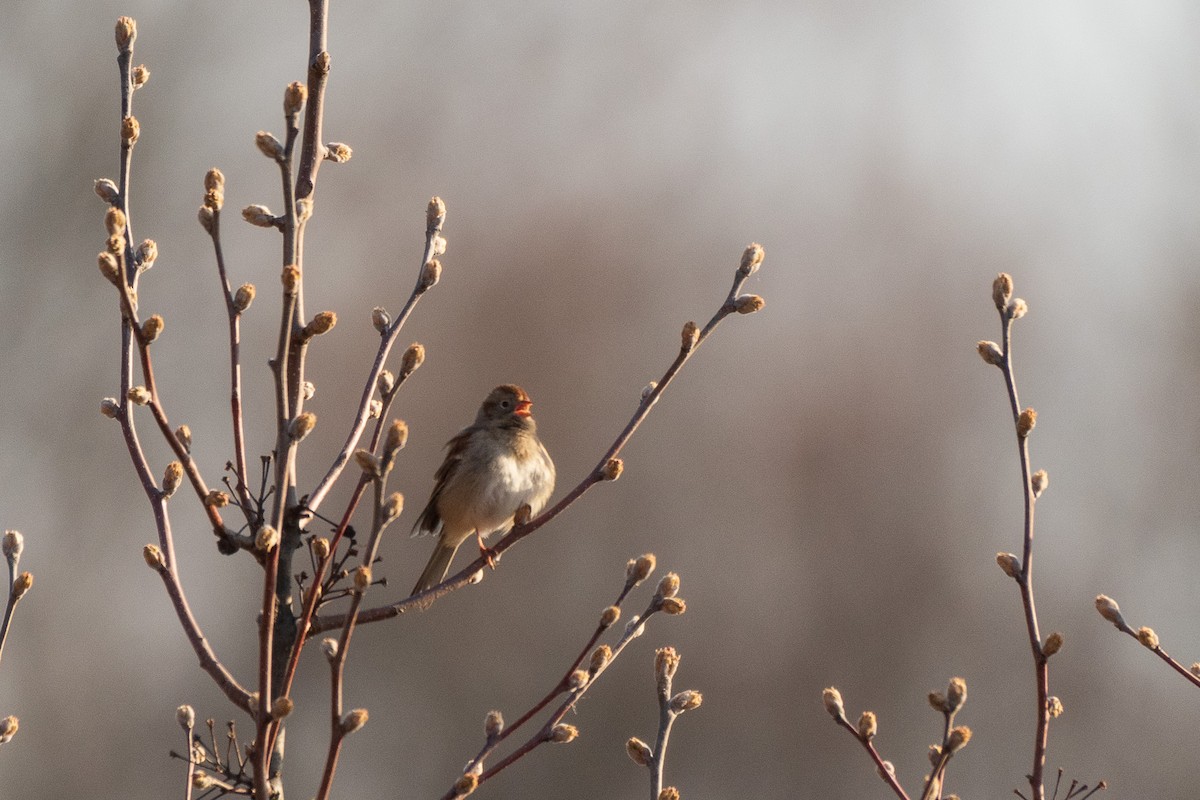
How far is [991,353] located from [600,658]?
1.22 metres

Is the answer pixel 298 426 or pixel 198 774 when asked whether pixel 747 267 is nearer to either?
pixel 298 426

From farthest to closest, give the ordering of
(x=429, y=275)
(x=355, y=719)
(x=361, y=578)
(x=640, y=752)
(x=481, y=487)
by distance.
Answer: (x=481, y=487) → (x=429, y=275) → (x=640, y=752) → (x=355, y=719) → (x=361, y=578)

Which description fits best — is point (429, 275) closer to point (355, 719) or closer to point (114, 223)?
point (114, 223)

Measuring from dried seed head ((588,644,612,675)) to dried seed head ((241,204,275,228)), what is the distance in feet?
3.98

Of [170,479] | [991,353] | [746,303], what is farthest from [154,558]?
[991,353]

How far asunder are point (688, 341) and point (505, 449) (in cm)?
312

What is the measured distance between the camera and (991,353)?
3057 mm

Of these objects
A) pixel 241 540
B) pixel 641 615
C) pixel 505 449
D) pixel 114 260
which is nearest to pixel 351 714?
pixel 241 540

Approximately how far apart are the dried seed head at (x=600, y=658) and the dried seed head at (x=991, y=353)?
3.79ft

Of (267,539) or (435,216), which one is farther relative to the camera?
(435,216)

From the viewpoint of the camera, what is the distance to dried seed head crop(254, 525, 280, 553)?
229 cm

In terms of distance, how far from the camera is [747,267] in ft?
9.73

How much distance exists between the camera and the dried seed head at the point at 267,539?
229cm

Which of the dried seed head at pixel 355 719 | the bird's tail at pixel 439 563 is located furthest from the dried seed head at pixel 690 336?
the bird's tail at pixel 439 563
